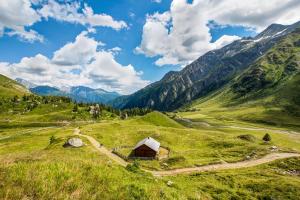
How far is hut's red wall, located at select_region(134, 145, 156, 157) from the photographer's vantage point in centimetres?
7419

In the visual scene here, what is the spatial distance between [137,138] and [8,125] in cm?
11903

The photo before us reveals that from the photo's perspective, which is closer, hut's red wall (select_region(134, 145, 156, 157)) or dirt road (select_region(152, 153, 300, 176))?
dirt road (select_region(152, 153, 300, 176))

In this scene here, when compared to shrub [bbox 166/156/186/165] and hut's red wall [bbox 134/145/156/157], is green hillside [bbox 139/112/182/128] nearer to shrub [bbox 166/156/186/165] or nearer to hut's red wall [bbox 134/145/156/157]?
hut's red wall [bbox 134/145/156/157]

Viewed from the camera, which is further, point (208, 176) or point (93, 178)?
point (208, 176)

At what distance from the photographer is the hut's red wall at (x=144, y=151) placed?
74.2 meters

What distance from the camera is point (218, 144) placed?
91438mm

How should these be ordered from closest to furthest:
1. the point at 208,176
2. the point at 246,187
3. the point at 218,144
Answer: the point at 246,187, the point at 208,176, the point at 218,144

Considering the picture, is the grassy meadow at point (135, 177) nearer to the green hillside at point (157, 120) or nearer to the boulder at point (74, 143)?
the boulder at point (74, 143)

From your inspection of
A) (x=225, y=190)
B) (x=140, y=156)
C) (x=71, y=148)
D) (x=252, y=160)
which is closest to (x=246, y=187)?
(x=225, y=190)

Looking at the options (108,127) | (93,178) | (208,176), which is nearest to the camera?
(93,178)

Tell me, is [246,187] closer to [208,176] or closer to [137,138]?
[208,176]

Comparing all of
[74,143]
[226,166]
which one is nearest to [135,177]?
[226,166]

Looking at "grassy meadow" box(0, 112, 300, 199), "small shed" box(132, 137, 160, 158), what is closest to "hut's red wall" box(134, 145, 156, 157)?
"small shed" box(132, 137, 160, 158)

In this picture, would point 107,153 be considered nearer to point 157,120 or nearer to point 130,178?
point 130,178
